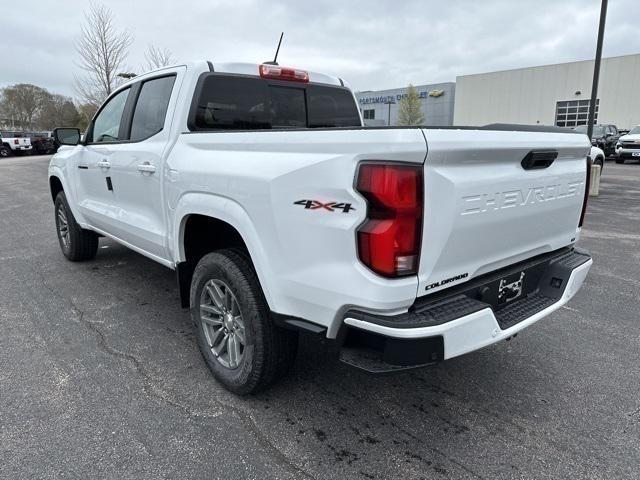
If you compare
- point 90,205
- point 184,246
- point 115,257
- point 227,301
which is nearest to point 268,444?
point 227,301

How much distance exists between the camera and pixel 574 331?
3758mm

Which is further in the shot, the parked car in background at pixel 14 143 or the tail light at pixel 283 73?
the parked car in background at pixel 14 143

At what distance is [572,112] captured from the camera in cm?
4009

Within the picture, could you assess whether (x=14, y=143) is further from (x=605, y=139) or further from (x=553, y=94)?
(x=553, y=94)

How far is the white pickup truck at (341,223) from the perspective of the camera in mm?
1920

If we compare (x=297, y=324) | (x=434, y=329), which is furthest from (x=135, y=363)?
(x=434, y=329)

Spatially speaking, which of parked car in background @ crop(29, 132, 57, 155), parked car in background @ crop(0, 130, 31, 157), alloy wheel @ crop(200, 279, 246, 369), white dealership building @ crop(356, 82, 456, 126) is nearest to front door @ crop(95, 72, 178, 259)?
alloy wheel @ crop(200, 279, 246, 369)

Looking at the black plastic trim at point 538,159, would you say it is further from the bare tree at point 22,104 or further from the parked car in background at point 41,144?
the bare tree at point 22,104

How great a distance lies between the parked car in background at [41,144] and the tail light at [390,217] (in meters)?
36.6

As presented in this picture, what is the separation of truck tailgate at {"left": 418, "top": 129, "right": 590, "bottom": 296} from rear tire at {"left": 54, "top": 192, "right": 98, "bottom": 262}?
4.56 meters

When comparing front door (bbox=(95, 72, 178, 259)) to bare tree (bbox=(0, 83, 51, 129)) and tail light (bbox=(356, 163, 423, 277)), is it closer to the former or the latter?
tail light (bbox=(356, 163, 423, 277))

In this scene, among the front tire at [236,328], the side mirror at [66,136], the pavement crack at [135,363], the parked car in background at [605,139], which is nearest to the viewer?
the front tire at [236,328]

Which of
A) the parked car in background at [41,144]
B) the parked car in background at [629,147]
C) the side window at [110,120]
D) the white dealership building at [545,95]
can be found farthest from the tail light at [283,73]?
the parked car in background at [41,144]

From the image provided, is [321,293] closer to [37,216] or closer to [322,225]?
[322,225]
